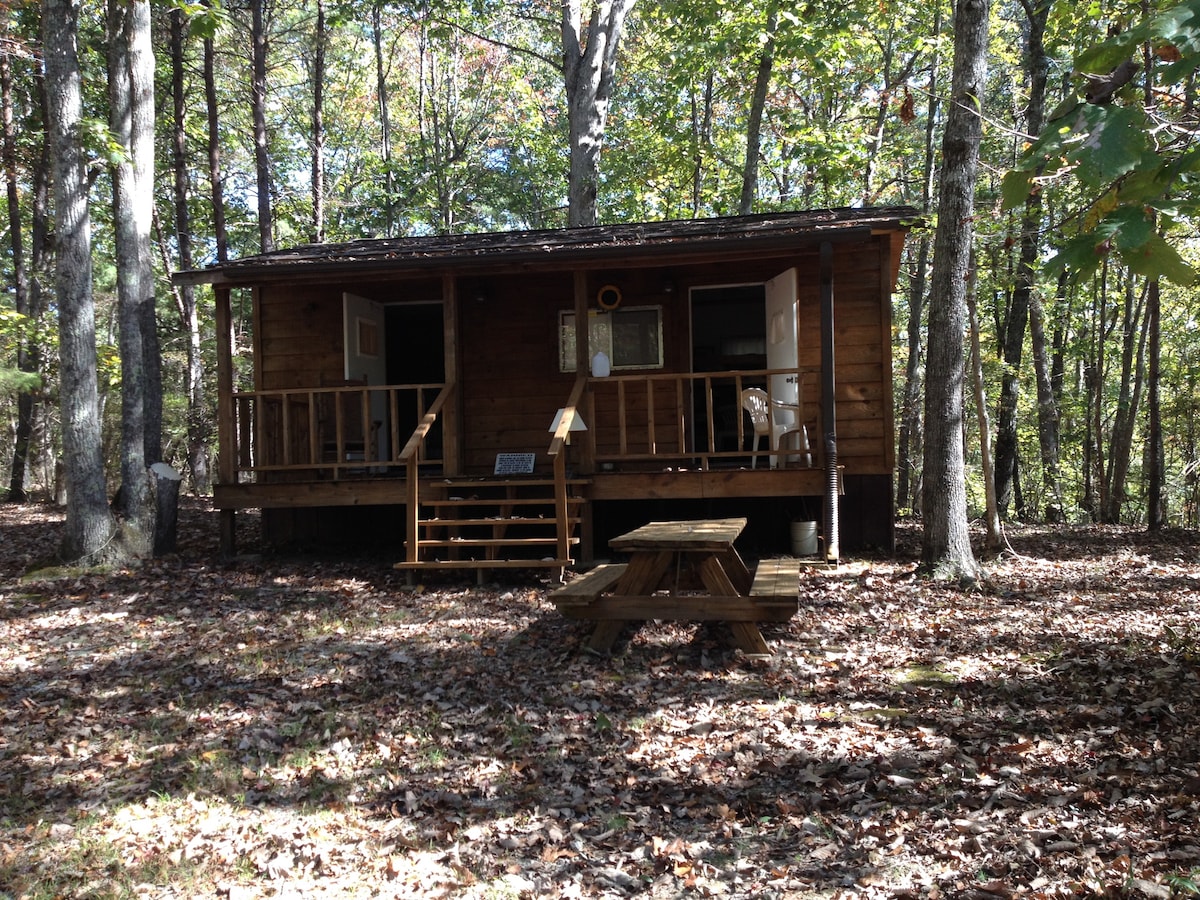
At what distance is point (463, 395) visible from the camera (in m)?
10.8

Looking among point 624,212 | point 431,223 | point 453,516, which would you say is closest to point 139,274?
point 453,516

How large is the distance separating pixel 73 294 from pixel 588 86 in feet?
33.6

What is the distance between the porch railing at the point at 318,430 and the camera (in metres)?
9.32

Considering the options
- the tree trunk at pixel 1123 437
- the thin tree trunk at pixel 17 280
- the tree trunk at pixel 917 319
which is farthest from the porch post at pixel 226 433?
the tree trunk at pixel 1123 437

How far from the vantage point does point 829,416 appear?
8641mm

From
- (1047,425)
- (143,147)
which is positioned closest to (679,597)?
(143,147)

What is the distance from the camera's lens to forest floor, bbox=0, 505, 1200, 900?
3232mm

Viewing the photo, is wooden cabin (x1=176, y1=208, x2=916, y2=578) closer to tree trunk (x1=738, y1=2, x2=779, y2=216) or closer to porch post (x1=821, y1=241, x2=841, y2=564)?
porch post (x1=821, y1=241, x2=841, y2=564)

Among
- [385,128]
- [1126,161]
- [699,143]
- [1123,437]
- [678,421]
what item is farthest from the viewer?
[385,128]

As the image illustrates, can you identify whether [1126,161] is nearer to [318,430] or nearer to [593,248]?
[593,248]

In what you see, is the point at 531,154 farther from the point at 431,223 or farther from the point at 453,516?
the point at 453,516

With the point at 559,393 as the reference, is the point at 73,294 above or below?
above

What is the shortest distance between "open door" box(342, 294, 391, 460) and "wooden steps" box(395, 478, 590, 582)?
1869mm

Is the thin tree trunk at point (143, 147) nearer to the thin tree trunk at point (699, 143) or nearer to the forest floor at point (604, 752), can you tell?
the forest floor at point (604, 752)
